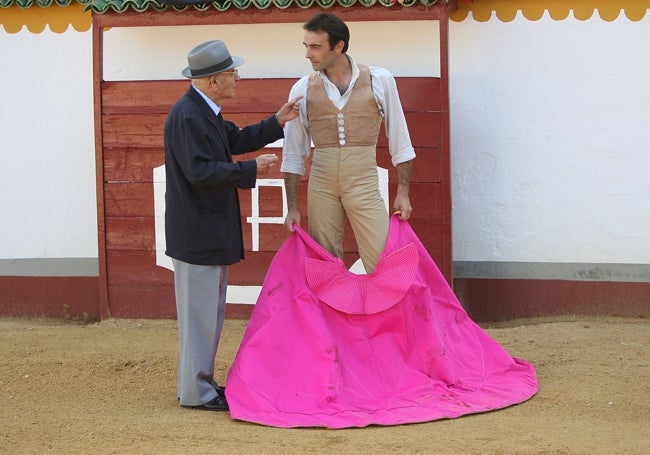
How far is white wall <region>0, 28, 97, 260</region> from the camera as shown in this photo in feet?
25.2

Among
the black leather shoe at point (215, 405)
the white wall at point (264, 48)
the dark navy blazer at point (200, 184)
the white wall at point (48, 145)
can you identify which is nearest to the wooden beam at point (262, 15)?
the white wall at point (264, 48)

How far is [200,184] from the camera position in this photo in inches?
191

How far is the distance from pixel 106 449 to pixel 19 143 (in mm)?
4048

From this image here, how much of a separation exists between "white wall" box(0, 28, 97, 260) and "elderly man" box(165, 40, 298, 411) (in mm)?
2880

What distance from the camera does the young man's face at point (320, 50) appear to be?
5047 millimetres

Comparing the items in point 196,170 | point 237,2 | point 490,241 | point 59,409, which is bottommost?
point 59,409

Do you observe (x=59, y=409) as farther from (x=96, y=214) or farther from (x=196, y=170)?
(x=96, y=214)

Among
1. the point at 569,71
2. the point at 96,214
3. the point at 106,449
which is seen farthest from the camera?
the point at 96,214

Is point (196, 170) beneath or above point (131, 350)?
above

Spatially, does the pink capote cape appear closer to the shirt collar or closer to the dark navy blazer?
the dark navy blazer

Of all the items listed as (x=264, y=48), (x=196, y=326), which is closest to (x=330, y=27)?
(x=196, y=326)

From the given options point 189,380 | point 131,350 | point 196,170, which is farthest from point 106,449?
point 131,350

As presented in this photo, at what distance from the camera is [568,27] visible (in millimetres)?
6984

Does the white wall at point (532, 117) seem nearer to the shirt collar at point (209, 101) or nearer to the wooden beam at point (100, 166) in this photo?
the wooden beam at point (100, 166)
